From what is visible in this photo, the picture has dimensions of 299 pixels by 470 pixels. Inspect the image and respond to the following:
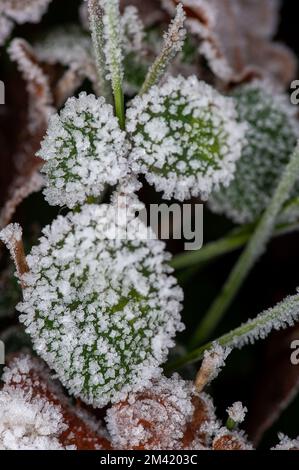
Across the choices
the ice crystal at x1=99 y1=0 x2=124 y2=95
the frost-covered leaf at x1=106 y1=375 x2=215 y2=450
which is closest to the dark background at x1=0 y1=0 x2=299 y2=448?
the frost-covered leaf at x1=106 y1=375 x2=215 y2=450

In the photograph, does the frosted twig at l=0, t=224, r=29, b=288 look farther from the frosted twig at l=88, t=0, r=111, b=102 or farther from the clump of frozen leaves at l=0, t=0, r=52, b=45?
the clump of frozen leaves at l=0, t=0, r=52, b=45

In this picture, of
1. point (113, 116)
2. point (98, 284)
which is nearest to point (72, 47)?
point (113, 116)

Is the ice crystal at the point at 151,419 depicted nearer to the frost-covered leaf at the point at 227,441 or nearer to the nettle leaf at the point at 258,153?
the frost-covered leaf at the point at 227,441

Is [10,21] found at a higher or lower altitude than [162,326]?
higher

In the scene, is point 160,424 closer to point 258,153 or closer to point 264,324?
point 264,324

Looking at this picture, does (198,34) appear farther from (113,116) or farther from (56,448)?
(56,448)

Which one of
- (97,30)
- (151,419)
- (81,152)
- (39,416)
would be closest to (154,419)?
(151,419)
